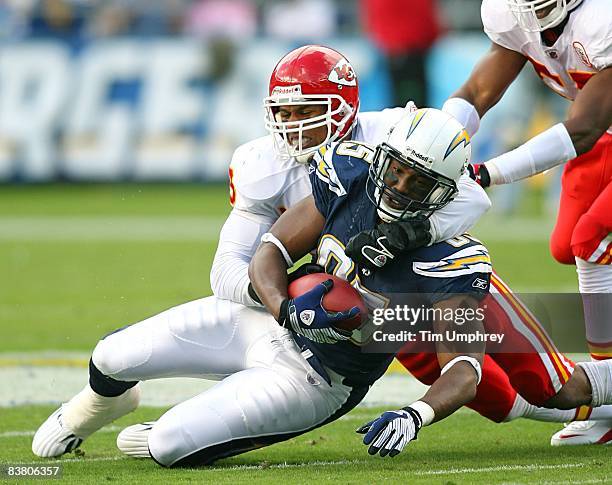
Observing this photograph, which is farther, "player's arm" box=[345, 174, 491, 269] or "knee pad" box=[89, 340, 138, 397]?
"knee pad" box=[89, 340, 138, 397]

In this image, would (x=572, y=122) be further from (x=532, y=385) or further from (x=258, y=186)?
(x=258, y=186)

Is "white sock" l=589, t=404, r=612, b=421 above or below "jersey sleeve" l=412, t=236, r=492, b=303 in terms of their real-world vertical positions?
below

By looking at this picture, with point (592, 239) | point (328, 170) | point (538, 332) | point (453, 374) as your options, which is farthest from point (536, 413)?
point (328, 170)

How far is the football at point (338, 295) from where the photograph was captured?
3.37 meters

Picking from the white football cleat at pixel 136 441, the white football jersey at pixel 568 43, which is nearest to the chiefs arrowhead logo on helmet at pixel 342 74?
the white football jersey at pixel 568 43

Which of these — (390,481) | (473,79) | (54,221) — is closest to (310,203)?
(390,481)

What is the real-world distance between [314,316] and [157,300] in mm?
4027

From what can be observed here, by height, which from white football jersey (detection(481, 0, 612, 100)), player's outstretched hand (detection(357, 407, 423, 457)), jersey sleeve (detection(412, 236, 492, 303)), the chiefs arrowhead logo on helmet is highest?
white football jersey (detection(481, 0, 612, 100))

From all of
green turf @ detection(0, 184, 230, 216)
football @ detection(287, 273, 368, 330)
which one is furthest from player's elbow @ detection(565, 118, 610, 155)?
green turf @ detection(0, 184, 230, 216)

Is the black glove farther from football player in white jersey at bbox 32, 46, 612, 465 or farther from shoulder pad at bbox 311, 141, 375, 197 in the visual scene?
shoulder pad at bbox 311, 141, 375, 197

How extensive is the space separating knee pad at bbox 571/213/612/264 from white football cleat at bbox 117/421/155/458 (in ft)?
5.13

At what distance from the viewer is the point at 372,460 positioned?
365 cm

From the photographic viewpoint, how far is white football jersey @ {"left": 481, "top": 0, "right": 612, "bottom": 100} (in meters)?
4.05

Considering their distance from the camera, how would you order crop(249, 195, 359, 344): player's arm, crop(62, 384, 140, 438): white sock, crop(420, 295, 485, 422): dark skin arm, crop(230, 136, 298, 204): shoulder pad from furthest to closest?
crop(230, 136, 298, 204): shoulder pad < crop(62, 384, 140, 438): white sock < crop(249, 195, 359, 344): player's arm < crop(420, 295, 485, 422): dark skin arm
